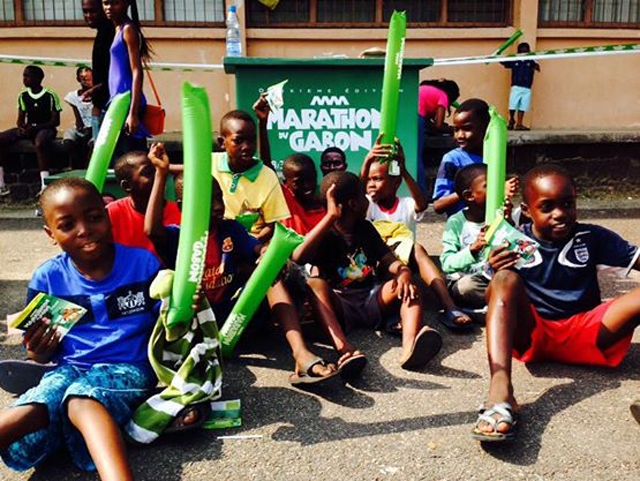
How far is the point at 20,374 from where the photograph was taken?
2576 millimetres

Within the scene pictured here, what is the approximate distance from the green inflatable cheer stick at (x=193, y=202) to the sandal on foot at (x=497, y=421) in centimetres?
106

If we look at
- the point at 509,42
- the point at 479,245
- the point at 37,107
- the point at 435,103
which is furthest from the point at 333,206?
the point at 509,42

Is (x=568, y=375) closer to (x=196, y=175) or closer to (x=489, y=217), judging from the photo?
(x=489, y=217)

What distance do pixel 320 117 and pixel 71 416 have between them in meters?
2.92

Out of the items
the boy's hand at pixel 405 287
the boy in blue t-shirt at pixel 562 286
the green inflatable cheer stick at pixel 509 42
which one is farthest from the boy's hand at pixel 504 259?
the green inflatable cheer stick at pixel 509 42

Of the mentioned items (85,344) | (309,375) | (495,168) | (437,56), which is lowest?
(309,375)

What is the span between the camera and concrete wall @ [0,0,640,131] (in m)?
8.45

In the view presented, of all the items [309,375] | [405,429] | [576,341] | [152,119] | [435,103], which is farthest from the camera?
[435,103]

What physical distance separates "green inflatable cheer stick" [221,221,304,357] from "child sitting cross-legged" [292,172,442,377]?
37 cm

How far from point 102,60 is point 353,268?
2.33 meters

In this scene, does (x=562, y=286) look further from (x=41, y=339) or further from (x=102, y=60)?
(x=102, y=60)

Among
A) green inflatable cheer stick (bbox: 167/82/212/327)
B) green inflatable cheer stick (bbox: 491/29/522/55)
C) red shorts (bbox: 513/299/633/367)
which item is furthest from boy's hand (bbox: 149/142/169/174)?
green inflatable cheer stick (bbox: 491/29/522/55)

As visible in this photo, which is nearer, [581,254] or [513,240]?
[513,240]

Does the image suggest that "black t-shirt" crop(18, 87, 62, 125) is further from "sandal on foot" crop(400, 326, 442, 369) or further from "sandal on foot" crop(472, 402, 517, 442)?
"sandal on foot" crop(472, 402, 517, 442)
